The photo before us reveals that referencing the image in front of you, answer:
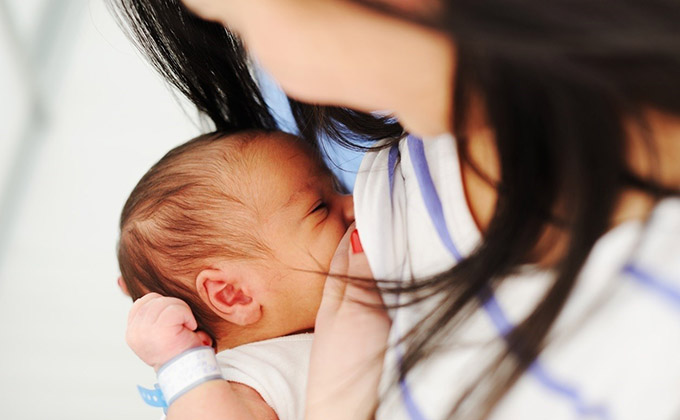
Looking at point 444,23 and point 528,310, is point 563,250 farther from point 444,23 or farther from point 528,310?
point 444,23

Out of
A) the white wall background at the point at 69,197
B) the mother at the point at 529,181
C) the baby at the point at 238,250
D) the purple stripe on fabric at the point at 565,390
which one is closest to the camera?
the mother at the point at 529,181

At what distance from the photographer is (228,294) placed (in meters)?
1.13

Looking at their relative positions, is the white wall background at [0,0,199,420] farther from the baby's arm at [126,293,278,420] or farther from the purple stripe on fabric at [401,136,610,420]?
the purple stripe on fabric at [401,136,610,420]

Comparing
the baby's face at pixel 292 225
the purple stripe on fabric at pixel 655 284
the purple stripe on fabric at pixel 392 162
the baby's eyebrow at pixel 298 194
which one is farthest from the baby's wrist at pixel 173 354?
the purple stripe on fabric at pixel 655 284

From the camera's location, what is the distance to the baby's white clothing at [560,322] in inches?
24.0

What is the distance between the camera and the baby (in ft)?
3.66

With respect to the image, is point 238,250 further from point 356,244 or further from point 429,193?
point 429,193

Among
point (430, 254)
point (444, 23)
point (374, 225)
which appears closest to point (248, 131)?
point (374, 225)

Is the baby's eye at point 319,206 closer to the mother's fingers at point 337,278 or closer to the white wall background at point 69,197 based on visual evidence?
the mother's fingers at point 337,278

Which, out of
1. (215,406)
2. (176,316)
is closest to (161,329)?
(176,316)

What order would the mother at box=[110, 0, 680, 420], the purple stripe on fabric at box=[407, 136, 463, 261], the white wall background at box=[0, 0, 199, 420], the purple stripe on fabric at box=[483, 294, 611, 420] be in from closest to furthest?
the mother at box=[110, 0, 680, 420] → the purple stripe on fabric at box=[483, 294, 611, 420] → the purple stripe on fabric at box=[407, 136, 463, 261] → the white wall background at box=[0, 0, 199, 420]

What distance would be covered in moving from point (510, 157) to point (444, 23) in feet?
0.58

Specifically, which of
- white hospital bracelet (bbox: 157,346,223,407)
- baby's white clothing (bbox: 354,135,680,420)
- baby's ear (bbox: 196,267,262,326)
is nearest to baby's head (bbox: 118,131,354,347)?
baby's ear (bbox: 196,267,262,326)

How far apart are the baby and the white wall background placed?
639mm
